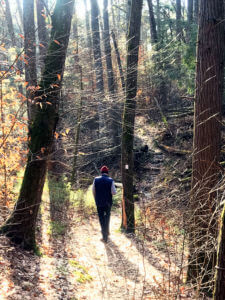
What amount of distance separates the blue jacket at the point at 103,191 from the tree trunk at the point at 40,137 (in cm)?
256

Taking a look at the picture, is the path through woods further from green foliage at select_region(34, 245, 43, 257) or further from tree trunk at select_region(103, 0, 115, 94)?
tree trunk at select_region(103, 0, 115, 94)

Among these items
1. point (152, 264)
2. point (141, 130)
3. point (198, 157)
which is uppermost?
point (141, 130)

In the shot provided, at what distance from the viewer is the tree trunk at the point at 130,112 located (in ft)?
32.5

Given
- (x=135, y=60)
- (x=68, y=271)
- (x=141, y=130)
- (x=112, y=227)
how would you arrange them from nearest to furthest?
(x=68, y=271), (x=135, y=60), (x=112, y=227), (x=141, y=130)

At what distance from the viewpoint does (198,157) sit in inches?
248

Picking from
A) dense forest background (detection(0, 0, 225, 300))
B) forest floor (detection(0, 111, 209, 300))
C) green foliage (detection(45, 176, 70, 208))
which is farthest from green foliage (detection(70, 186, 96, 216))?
green foliage (detection(45, 176, 70, 208))

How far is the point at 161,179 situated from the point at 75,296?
9.83 m

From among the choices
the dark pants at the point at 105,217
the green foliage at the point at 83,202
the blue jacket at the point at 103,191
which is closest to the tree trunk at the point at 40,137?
the blue jacket at the point at 103,191

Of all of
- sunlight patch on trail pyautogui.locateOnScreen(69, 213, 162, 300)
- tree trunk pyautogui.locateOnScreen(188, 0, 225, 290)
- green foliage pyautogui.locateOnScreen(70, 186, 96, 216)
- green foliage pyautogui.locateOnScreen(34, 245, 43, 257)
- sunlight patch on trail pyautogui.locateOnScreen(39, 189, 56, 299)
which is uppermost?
tree trunk pyautogui.locateOnScreen(188, 0, 225, 290)

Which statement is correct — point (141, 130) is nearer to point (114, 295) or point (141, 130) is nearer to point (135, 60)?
point (135, 60)

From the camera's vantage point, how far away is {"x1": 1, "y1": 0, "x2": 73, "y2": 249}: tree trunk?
22.1 ft

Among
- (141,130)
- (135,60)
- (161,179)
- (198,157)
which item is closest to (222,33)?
(198,157)

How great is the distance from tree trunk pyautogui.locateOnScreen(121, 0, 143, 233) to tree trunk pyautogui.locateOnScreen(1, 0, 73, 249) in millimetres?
3083

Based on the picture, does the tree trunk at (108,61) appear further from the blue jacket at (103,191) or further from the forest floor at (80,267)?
the forest floor at (80,267)
